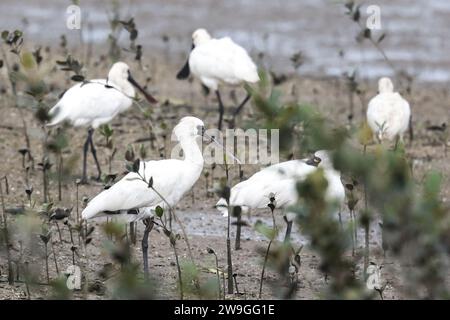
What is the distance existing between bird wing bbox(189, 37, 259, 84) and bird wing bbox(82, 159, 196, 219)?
3958mm

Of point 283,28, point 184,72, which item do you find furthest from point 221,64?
point 283,28

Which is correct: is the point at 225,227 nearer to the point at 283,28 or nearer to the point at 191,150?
the point at 191,150

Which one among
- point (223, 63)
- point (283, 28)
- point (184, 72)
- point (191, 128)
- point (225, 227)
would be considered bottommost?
point (225, 227)

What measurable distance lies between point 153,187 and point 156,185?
0.25m

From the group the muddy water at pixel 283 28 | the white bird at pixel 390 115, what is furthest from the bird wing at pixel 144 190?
the muddy water at pixel 283 28

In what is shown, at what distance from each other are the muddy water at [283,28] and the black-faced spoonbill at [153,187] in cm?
673

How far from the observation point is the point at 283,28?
17141 mm

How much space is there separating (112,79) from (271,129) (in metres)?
7.18

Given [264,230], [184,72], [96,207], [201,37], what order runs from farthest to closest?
[184,72]
[201,37]
[96,207]
[264,230]

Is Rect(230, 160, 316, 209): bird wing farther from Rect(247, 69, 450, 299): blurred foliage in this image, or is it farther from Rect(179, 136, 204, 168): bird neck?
Rect(247, 69, 450, 299): blurred foliage

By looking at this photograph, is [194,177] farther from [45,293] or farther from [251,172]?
[251,172]

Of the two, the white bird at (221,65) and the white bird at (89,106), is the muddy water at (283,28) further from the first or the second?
the white bird at (89,106)

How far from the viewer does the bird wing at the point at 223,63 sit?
Answer: 38.1 ft

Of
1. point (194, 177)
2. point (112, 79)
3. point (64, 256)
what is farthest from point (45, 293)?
point (112, 79)
